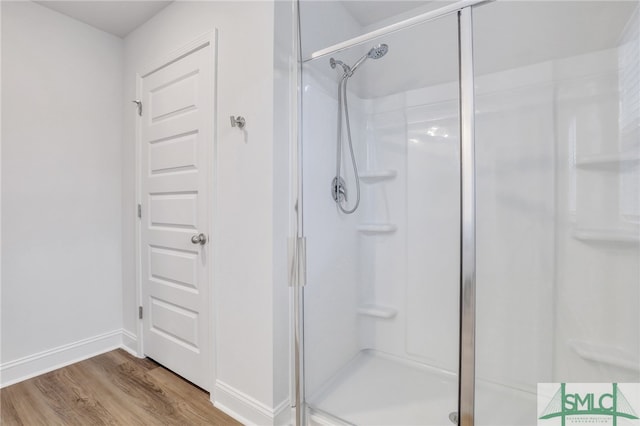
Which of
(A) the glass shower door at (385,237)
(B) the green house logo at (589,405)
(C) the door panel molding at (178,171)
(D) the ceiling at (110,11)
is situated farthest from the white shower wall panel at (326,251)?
(D) the ceiling at (110,11)

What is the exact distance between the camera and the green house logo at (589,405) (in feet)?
4.03

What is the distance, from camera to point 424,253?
71.6 inches

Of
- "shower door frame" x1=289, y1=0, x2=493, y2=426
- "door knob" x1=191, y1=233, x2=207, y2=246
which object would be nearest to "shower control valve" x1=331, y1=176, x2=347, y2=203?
"shower door frame" x1=289, y1=0, x2=493, y2=426

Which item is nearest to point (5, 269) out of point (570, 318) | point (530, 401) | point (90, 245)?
point (90, 245)

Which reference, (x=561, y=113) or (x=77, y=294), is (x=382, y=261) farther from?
(x=77, y=294)

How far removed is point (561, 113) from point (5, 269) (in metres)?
3.25

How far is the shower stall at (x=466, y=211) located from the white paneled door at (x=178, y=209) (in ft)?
2.09

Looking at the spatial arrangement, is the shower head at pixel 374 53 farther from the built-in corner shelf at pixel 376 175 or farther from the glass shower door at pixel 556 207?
the built-in corner shelf at pixel 376 175

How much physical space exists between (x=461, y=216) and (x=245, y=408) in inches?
56.0

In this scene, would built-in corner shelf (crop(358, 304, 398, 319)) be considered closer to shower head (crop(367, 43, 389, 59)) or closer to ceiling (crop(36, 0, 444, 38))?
shower head (crop(367, 43, 389, 59))

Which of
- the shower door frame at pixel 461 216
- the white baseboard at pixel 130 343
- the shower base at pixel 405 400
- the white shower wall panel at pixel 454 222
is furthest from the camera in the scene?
the white baseboard at pixel 130 343

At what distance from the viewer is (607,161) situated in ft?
4.44

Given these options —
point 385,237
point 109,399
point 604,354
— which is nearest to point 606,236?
point 604,354

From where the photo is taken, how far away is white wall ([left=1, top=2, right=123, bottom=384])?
1898 millimetres
